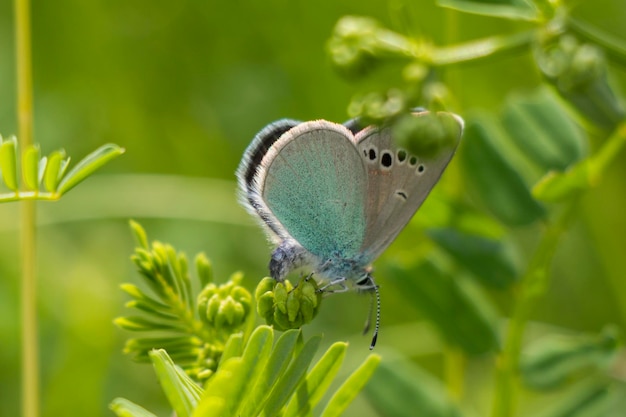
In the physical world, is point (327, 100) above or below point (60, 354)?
above

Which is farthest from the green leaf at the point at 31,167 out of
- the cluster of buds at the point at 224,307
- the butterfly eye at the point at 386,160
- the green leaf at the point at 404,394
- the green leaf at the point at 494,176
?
the green leaf at the point at 494,176

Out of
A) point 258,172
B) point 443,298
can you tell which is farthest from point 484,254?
point 258,172

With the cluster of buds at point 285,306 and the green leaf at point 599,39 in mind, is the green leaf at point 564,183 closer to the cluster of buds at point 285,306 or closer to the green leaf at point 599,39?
the green leaf at point 599,39

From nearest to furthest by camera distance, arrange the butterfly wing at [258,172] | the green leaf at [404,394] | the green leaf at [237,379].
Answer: the green leaf at [237,379] < the butterfly wing at [258,172] < the green leaf at [404,394]

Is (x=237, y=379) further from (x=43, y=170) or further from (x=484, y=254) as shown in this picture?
(x=484, y=254)

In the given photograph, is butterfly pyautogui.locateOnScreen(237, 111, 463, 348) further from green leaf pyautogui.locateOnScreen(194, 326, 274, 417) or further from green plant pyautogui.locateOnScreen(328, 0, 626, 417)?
green leaf pyautogui.locateOnScreen(194, 326, 274, 417)

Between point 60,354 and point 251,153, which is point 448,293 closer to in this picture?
point 251,153

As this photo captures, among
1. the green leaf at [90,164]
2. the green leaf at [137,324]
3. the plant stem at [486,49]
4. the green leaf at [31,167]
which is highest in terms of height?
the plant stem at [486,49]

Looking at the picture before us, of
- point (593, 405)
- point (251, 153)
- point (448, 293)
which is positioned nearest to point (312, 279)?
point (251, 153)
